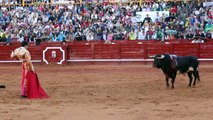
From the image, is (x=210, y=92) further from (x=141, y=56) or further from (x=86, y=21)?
(x=86, y=21)

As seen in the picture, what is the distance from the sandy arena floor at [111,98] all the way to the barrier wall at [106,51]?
9.66ft

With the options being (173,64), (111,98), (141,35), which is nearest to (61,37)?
(141,35)

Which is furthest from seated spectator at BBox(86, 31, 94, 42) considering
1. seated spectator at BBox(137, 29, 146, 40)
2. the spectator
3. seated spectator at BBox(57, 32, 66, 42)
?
seated spectator at BBox(137, 29, 146, 40)

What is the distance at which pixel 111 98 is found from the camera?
11.0m

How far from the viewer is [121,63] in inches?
867

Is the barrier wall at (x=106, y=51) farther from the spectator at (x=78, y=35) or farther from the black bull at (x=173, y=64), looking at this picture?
the black bull at (x=173, y=64)

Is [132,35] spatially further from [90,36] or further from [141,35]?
[90,36]

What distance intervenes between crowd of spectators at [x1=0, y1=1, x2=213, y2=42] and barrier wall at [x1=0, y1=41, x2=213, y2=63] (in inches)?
55.5

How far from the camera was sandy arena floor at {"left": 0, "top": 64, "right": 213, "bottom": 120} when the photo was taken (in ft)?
27.9

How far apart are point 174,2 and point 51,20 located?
6092mm

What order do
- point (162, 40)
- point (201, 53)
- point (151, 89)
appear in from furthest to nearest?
point (162, 40) → point (201, 53) → point (151, 89)

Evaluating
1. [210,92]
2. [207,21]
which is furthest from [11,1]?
[210,92]

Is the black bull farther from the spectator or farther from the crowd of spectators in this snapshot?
the spectator

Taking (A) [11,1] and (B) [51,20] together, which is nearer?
(B) [51,20]
